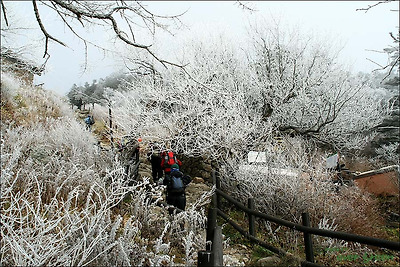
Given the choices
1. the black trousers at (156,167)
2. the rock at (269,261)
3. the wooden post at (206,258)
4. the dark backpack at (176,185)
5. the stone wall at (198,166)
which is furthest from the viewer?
the stone wall at (198,166)

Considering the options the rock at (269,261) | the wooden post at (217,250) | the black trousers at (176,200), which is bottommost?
the rock at (269,261)

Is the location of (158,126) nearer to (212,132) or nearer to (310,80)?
(212,132)

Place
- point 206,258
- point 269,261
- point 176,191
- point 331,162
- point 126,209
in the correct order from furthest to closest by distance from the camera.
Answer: point 331,162 → point 176,191 → point 126,209 → point 269,261 → point 206,258

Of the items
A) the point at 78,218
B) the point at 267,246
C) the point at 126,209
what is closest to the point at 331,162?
the point at 267,246

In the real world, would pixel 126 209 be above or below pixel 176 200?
above

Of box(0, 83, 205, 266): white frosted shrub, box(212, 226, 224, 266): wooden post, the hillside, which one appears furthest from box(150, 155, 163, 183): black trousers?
box(212, 226, 224, 266): wooden post

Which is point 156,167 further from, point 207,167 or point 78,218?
point 78,218

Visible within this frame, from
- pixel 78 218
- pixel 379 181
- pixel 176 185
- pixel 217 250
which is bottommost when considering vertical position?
pixel 379 181

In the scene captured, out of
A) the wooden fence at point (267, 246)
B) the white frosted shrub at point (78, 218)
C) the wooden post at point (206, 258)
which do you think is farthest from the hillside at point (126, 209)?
the wooden post at point (206, 258)

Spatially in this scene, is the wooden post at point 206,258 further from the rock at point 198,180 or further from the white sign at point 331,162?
the rock at point 198,180

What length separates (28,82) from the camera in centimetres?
1861

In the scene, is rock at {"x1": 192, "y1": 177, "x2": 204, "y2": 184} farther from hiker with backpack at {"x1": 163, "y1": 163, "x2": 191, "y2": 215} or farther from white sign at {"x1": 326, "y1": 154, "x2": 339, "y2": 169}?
white sign at {"x1": 326, "y1": 154, "x2": 339, "y2": 169}

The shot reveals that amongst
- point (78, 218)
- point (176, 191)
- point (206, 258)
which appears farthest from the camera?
point (176, 191)

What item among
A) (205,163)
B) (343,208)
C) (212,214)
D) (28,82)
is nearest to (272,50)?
(205,163)
